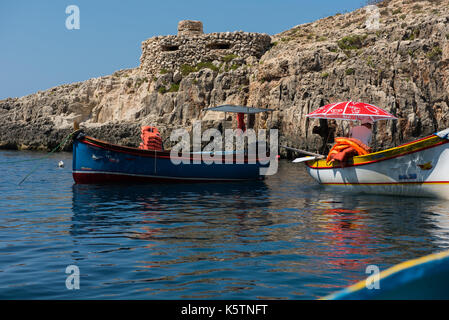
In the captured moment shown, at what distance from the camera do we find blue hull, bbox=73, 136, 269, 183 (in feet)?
66.5

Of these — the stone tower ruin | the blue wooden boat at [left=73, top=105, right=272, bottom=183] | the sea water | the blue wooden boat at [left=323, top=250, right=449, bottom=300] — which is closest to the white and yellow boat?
the sea water

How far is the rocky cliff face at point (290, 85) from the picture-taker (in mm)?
33188

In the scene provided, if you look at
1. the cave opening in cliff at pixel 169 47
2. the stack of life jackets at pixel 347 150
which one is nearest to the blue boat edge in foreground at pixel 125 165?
the stack of life jackets at pixel 347 150

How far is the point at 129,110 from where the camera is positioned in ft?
168

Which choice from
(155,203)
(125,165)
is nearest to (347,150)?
(155,203)

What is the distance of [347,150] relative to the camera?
17.2m

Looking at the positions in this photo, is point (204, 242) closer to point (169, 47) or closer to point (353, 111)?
point (353, 111)

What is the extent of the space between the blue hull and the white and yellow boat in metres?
7.30

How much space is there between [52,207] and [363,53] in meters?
30.5

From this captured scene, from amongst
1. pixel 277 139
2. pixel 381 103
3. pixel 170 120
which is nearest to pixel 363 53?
pixel 381 103

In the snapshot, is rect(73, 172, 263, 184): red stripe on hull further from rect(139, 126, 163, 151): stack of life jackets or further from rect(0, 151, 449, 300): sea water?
rect(0, 151, 449, 300): sea water

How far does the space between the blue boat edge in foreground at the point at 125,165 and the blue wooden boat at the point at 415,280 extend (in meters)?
18.5

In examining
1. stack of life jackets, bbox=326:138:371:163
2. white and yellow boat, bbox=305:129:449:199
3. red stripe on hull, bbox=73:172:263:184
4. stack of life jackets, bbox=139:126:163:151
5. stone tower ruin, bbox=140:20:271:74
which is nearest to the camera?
white and yellow boat, bbox=305:129:449:199

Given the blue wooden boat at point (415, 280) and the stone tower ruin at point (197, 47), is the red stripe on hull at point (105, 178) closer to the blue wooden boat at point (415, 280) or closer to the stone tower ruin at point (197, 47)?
the blue wooden boat at point (415, 280)
